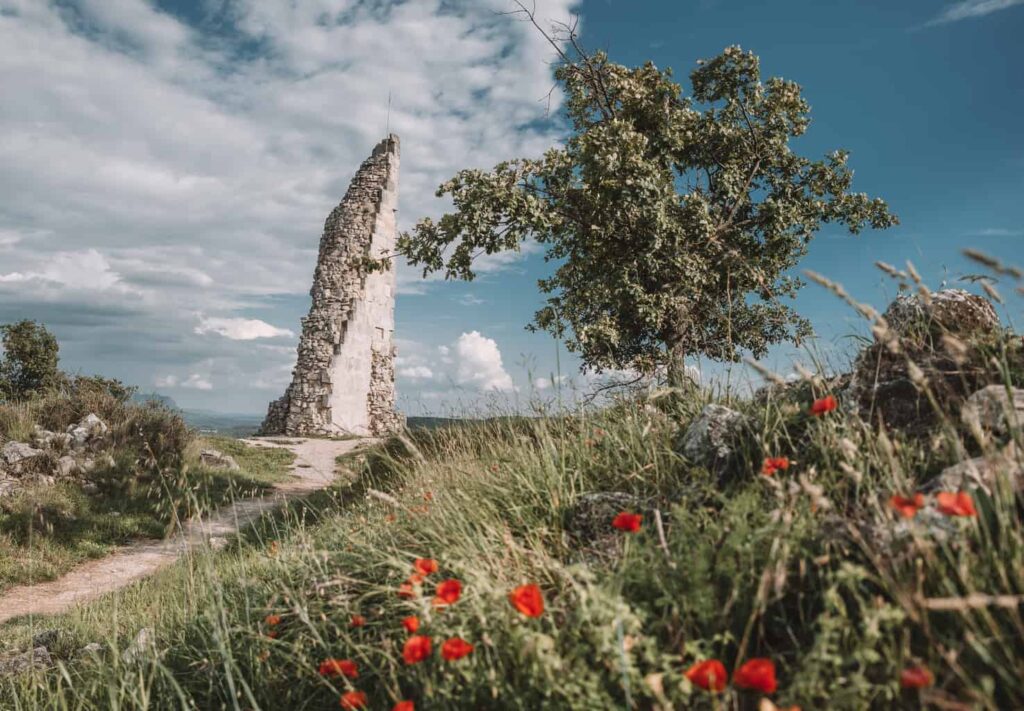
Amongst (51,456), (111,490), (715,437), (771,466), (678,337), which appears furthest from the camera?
(678,337)

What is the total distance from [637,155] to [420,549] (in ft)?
31.9

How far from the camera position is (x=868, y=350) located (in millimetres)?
3721

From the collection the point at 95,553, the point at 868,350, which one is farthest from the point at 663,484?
the point at 95,553

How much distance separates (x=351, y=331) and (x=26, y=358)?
45.8 feet

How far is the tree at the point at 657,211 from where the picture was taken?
1155cm

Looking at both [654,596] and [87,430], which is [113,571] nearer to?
[87,430]

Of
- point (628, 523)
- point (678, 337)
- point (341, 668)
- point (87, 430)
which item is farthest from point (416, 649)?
point (87, 430)

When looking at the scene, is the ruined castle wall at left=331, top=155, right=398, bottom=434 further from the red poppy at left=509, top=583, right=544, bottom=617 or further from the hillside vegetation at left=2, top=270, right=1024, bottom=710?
the red poppy at left=509, top=583, right=544, bottom=617

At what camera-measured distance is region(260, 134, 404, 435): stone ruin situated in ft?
77.6

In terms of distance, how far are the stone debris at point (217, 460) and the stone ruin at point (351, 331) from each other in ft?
24.9

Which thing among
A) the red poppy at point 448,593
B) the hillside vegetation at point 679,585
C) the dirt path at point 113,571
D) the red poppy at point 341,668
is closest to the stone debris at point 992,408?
the hillside vegetation at point 679,585

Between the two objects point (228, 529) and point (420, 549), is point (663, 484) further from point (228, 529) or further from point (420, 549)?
point (228, 529)

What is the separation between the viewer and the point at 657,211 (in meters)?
11.3

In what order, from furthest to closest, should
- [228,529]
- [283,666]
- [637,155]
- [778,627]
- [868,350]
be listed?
[637,155] < [228,529] < [868,350] < [283,666] < [778,627]
